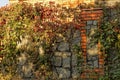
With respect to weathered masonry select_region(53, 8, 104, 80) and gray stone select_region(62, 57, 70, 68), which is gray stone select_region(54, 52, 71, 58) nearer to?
weathered masonry select_region(53, 8, 104, 80)

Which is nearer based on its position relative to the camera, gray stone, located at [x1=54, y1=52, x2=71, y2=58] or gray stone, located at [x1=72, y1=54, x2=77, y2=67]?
gray stone, located at [x1=72, y1=54, x2=77, y2=67]

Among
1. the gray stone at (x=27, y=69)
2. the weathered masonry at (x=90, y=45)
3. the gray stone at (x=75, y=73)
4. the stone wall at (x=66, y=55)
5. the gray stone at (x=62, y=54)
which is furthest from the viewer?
the gray stone at (x=27, y=69)

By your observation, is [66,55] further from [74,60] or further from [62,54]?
[74,60]

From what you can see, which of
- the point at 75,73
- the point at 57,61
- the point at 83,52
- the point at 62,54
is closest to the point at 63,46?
the point at 62,54

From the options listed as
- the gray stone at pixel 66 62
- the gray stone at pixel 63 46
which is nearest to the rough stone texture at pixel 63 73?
the gray stone at pixel 66 62

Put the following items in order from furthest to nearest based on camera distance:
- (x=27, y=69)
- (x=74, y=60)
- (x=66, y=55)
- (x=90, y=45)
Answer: (x=27, y=69), (x=66, y=55), (x=74, y=60), (x=90, y=45)

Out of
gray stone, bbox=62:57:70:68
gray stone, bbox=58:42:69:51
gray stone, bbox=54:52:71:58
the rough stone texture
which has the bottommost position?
the rough stone texture

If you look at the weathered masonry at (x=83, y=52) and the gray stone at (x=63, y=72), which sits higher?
the weathered masonry at (x=83, y=52)

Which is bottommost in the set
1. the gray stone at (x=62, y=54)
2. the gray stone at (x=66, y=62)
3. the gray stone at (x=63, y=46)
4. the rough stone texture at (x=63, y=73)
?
the rough stone texture at (x=63, y=73)

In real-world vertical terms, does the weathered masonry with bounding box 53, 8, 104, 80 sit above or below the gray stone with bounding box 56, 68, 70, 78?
above

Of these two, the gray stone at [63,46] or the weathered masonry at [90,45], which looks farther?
the gray stone at [63,46]

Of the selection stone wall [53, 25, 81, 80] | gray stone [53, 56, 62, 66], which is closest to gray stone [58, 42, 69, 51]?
stone wall [53, 25, 81, 80]

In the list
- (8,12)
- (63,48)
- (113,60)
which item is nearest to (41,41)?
(63,48)

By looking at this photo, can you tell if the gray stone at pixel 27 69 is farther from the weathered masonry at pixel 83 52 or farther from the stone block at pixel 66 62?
the stone block at pixel 66 62
